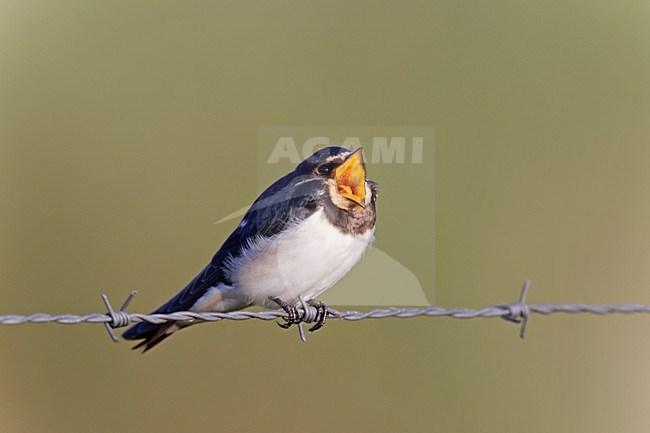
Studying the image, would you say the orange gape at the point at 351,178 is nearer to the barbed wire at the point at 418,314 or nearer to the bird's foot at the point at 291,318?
the bird's foot at the point at 291,318

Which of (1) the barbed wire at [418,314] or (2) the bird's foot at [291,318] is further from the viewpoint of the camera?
(2) the bird's foot at [291,318]

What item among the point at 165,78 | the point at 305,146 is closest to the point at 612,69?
the point at 165,78

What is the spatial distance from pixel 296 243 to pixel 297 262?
9cm

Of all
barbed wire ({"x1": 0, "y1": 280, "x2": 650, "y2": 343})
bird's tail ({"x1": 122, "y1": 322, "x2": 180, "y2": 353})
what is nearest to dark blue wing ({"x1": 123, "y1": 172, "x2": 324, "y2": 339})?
bird's tail ({"x1": 122, "y1": 322, "x2": 180, "y2": 353})

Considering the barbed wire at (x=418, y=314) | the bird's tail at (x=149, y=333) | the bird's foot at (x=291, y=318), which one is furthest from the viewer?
the bird's tail at (x=149, y=333)

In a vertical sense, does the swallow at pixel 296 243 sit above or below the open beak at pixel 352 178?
below

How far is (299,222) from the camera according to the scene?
3611 mm

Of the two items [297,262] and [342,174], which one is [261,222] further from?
[342,174]

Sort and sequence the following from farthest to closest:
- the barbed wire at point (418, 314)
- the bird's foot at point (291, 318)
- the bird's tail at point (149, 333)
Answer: the bird's tail at point (149, 333) → the bird's foot at point (291, 318) → the barbed wire at point (418, 314)

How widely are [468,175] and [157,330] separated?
4.76m

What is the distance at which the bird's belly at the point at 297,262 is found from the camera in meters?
3.57

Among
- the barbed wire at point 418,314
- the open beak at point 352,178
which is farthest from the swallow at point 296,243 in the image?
the barbed wire at point 418,314

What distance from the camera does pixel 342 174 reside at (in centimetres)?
363

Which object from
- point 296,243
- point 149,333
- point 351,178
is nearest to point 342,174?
point 351,178
